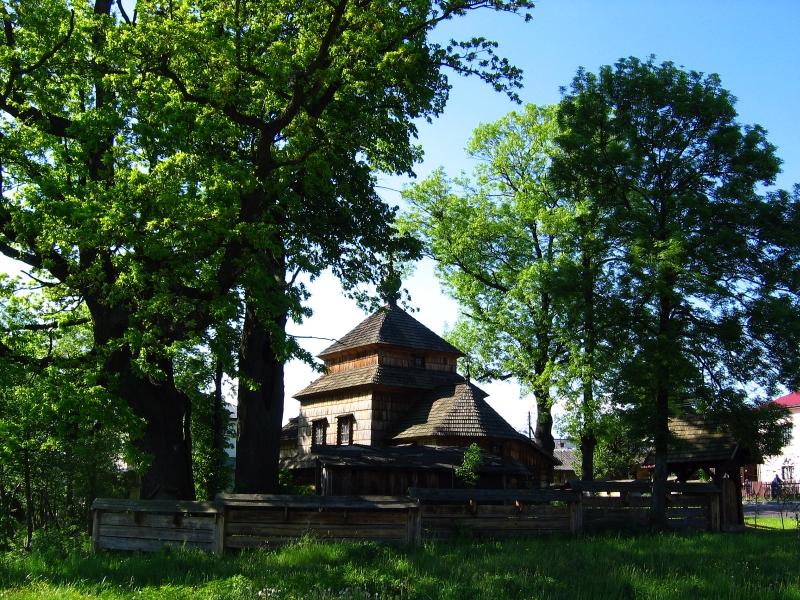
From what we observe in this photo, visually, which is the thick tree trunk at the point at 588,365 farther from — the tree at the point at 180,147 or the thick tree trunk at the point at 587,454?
the tree at the point at 180,147

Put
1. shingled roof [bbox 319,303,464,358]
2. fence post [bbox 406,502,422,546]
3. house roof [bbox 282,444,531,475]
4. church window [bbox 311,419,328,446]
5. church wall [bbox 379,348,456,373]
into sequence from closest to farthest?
1. fence post [bbox 406,502,422,546]
2. house roof [bbox 282,444,531,475]
3. church wall [bbox 379,348,456,373]
4. shingled roof [bbox 319,303,464,358]
5. church window [bbox 311,419,328,446]

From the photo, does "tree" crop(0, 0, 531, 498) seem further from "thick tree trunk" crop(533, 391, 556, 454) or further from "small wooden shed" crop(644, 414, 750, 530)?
"thick tree trunk" crop(533, 391, 556, 454)

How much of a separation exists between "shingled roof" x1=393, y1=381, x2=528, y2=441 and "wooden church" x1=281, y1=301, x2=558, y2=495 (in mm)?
43

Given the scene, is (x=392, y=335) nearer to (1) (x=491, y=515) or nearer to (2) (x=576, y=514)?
(2) (x=576, y=514)

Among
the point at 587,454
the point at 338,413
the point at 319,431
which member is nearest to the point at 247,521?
the point at 338,413

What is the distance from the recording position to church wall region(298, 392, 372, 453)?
34.6m

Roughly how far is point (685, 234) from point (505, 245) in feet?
50.0

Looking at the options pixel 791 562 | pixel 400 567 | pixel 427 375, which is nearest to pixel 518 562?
pixel 400 567

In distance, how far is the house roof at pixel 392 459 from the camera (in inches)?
969

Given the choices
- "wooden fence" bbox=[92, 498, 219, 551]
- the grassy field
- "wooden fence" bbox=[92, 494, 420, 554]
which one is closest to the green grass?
the grassy field

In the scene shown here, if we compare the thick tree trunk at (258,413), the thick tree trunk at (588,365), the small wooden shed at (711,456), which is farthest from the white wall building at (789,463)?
the thick tree trunk at (258,413)

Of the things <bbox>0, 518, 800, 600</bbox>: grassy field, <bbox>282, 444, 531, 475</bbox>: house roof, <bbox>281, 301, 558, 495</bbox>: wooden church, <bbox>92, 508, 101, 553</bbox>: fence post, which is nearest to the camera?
<bbox>0, 518, 800, 600</bbox>: grassy field

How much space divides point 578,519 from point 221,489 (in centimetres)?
1301

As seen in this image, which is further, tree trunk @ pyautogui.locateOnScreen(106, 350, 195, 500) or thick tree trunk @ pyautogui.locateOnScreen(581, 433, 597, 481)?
thick tree trunk @ pyautogui.locateOnScreen(581, 433, 597, 481)
